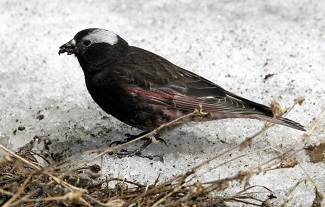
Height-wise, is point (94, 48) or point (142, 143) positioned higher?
point (94, 48)

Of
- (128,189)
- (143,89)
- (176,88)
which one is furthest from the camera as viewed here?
(176,88)

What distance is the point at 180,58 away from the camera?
721 centimetres

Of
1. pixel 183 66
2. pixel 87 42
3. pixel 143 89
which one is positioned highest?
pixel 87 42

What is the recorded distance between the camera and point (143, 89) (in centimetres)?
565

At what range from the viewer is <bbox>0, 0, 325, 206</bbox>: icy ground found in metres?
5.77

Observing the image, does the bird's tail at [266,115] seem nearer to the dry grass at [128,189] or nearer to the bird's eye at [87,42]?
the dry grass at [128,189]

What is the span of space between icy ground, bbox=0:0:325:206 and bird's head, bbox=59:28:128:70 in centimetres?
75

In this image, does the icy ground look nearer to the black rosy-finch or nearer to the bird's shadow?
the bird's shadow

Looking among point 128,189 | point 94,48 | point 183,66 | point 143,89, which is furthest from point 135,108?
point 183,66

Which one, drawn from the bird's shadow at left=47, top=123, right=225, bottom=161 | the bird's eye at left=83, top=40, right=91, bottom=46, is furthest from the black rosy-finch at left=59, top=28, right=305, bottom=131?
the bird's shadow at left=47, top=123, right=225, bottom=161

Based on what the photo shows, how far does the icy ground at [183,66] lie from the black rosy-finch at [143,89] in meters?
0.37

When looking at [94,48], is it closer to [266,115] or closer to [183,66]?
[183,66]

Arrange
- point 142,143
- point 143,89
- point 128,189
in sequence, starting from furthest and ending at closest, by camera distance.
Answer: point 142,143 < point 143,89 < point 128,189

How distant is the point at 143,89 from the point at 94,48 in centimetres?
65
